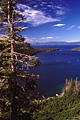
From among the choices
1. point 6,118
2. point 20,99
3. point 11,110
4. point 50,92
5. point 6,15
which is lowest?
point 50,92

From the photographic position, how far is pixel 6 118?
441 inches

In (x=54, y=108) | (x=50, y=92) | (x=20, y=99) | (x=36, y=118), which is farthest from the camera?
(x=50, y=92)

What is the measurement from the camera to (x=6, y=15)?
1230cm

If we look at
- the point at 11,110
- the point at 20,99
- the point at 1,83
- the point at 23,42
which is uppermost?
the point at 23,42

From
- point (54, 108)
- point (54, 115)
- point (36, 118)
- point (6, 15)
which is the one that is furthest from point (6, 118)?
point (54, 108)

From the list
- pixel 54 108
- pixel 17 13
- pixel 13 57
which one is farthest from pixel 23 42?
pixel 54 108

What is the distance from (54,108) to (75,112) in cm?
534

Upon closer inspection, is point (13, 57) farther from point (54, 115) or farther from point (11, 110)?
point (54, 115)

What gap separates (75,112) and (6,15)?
26.1 m

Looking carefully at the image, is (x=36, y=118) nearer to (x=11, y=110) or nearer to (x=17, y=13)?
(x=11, y=110)

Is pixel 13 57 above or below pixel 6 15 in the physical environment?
below

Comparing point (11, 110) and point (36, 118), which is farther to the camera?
point (36, 118)

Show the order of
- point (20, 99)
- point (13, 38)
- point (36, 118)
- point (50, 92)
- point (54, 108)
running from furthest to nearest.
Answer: point (50, 92), point (54, 108), point (36, 118), point (20, 99), point (13, 38)

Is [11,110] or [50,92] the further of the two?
[50,92]
